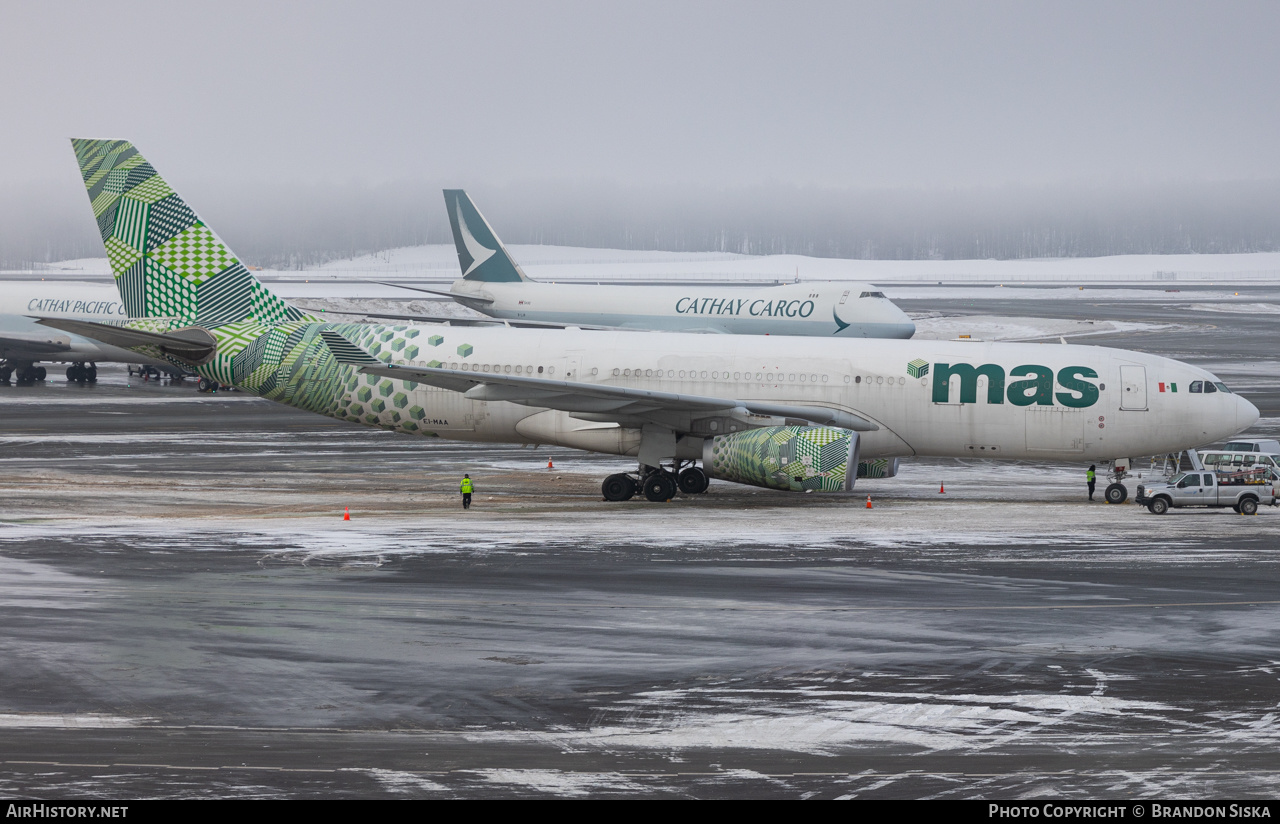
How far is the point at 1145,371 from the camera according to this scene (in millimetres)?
32906

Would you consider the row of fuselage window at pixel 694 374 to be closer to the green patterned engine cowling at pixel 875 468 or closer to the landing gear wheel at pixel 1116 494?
the green patterned engine cowling at pixel 875 468

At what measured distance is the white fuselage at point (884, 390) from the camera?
3262 centimetres

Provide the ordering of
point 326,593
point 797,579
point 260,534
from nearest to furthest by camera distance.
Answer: point 326,593
point 797,579
point 260,534

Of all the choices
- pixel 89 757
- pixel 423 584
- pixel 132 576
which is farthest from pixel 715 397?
pixel 89 757

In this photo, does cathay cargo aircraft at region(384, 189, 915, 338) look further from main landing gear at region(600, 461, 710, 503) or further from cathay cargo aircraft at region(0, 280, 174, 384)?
main landing gear at region(600, 461, 710, 503)

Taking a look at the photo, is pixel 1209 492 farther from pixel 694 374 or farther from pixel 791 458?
pixel 694 374

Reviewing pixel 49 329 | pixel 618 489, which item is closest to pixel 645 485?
pixel 618 489

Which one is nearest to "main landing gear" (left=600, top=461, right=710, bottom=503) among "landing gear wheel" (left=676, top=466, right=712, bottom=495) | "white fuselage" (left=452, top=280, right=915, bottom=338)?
"landing gear wheel" (left=676, top=466, right=712, bottom=495)

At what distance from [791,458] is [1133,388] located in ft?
29.2

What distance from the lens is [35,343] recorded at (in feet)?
217

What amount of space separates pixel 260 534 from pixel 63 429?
81.9ft

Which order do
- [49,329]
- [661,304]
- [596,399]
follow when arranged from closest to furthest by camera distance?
[596,399]
[661,304]
[49,329]

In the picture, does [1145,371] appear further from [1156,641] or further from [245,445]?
[245,445]

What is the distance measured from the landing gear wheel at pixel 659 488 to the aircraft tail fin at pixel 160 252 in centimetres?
1074
